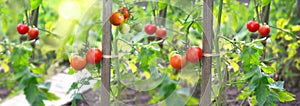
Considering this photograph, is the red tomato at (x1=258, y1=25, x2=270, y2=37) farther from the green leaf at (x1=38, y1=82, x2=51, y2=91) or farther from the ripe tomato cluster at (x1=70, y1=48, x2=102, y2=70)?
the green leaf at (x1=38, y1=82, x2=51, y2=91)

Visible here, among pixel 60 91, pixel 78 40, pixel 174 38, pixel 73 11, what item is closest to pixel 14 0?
pixel 78 40

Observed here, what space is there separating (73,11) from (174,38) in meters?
1.30

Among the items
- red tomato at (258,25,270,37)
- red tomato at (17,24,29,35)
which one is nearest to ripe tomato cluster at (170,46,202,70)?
red tomato at (258,25,270,37)

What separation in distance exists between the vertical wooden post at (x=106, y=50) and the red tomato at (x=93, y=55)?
0.03 meters

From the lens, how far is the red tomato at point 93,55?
1.55 meters

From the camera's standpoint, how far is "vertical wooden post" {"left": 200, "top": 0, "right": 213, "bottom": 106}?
1.59m

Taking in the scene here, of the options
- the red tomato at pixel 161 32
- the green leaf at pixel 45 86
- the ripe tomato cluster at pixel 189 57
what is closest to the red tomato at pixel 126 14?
the ripe tomato cluster at pixel 189 57

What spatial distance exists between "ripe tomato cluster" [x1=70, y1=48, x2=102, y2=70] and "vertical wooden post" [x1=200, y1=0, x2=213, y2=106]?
1.34 feet

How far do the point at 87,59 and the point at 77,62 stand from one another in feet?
0.16

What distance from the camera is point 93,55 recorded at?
1.56 meters

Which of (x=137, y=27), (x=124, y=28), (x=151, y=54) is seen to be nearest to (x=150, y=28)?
(x=137, y=27)

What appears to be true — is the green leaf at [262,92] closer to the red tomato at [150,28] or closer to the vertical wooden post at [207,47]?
the vertical wooden post at [207,47]

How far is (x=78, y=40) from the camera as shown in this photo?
149 centimetres

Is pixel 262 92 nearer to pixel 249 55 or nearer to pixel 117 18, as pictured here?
pixel 249 55
